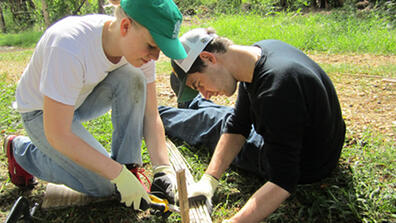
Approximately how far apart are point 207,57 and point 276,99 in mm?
419

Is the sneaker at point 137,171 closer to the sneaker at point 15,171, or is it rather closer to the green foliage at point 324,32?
the sneaker at point 15,171

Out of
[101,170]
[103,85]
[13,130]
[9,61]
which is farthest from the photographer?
[9,61]

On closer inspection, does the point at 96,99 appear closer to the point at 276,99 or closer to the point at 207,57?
the point at 207,57

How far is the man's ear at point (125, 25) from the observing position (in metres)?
1.44

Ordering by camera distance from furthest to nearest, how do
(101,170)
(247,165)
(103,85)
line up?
(247,165) → (103,85) → (101,170)

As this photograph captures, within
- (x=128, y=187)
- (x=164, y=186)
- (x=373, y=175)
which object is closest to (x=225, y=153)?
(x=164, y=186)

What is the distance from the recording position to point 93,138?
190 cm

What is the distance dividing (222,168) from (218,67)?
688mm

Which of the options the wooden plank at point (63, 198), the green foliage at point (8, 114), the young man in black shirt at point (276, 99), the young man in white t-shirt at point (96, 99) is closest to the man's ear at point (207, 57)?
the young man in black shirt at point (276, 99)

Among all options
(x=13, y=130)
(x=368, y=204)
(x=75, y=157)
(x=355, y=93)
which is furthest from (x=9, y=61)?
(x=368, y=204)

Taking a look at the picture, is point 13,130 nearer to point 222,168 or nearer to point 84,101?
point 84,101

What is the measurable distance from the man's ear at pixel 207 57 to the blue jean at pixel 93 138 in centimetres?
47

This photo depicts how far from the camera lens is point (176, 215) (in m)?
1.87

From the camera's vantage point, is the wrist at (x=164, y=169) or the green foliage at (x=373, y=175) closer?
the green foliage at (x=373, y=175)
